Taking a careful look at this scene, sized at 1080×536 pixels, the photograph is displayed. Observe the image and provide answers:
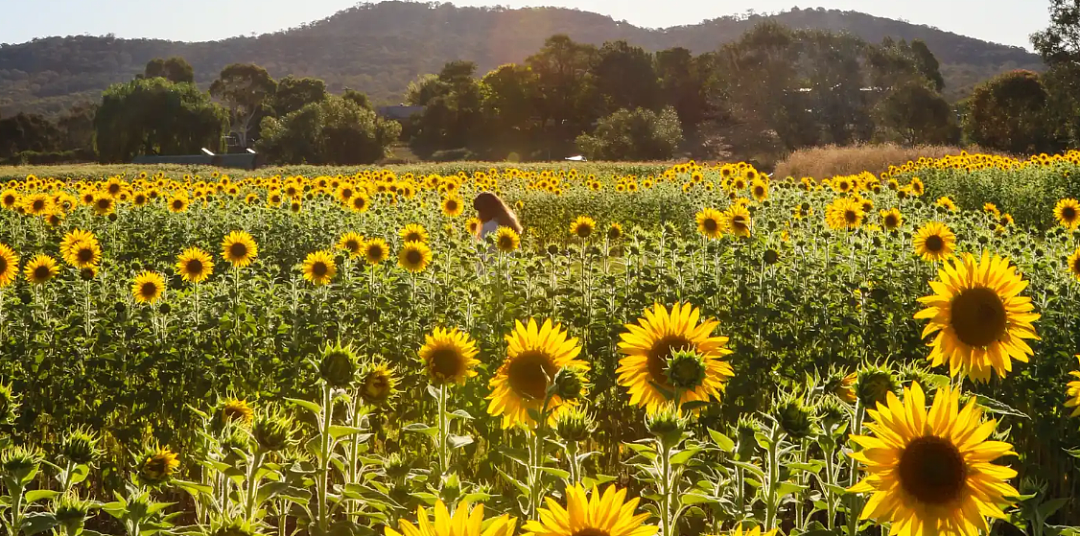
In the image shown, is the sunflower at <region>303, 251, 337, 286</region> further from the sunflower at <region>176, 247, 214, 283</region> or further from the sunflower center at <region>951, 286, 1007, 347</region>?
the sunflower center at <region>951, 286, 1007, 347</region>

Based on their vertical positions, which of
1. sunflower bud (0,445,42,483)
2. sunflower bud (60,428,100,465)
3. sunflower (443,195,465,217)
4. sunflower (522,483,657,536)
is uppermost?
sunflower (522,483,657,536)

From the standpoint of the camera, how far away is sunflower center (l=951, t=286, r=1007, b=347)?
2.14 m

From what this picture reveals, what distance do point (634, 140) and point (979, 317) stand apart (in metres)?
49.0

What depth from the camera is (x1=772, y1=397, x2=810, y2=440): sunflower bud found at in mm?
1727

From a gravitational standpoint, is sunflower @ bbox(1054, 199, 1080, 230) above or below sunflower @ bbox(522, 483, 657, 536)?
below

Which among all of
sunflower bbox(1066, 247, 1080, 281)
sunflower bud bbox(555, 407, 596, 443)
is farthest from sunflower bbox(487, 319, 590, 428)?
sunflower bbox(1066, 247, 1080, 281)

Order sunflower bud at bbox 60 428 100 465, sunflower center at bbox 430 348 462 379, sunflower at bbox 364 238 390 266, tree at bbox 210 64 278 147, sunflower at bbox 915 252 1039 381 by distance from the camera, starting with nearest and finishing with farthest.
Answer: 1. sunflower bud at bbox 60 428 100 465
2. sunflower at bbox 915 252 1039 381
3. sunflower center at bbox 430 348 462 379
4. sunflower at bbox 364 238 390 266
5. tree at bbox 210 64 278 147

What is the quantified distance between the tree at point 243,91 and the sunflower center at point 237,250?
8695 cm

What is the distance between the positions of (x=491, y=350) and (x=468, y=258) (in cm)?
202

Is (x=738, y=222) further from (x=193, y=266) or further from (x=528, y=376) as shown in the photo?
(x=528, y=376)

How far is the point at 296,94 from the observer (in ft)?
260

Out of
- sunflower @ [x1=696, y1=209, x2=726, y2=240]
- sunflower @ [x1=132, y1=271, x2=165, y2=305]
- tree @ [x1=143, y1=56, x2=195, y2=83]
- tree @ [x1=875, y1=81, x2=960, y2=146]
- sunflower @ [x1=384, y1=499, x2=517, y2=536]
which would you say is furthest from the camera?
tree @ [x1=143, y1=56, x2=195, y2=83]

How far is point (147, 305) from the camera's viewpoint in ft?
18.1

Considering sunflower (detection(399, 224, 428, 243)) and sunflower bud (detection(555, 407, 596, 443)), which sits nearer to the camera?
sunflower bud (detection(555, 407, 596, 443))
